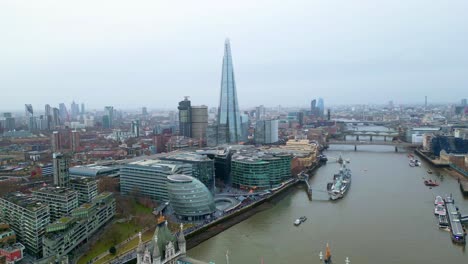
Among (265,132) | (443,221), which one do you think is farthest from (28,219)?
(265,132)

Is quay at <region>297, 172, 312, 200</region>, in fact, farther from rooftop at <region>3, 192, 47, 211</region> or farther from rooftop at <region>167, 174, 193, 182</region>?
rooftop at <region>3, 192, 47, 211</region>

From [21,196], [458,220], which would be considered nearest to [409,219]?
[458,220]

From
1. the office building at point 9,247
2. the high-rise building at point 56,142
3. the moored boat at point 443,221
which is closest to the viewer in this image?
the office building at point 9,247

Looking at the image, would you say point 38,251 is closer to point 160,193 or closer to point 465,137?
point 160,193

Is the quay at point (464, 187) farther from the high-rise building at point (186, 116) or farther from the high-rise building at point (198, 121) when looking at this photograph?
the high-rise building at point (186, 116)

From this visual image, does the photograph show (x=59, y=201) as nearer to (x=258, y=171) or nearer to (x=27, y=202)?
(x=27, y=202)

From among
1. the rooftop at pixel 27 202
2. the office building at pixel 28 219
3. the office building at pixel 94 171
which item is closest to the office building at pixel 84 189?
the rooftop at pixel 27 202
